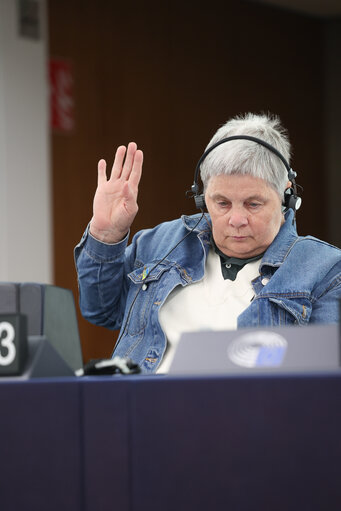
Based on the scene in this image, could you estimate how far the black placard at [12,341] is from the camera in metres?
0.87

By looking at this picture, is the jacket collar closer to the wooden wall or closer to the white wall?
the white wall

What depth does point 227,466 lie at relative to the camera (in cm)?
80

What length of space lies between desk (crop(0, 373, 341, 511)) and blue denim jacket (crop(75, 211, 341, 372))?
29.2 inches

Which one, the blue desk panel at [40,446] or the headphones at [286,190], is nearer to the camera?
the blue desk panel at [40,446]

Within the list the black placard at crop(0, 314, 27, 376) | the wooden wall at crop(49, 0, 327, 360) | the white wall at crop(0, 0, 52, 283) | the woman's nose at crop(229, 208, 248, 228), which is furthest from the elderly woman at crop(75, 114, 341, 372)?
the wooden wall at crop(49, 0, 327, 360)

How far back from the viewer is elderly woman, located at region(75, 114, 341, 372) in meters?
1.59

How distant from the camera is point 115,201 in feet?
5.54

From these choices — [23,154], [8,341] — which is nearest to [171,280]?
[8,341]
